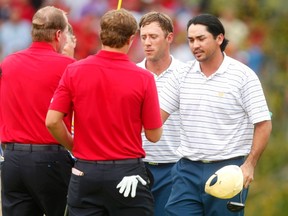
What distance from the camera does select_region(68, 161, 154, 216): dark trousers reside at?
786cm

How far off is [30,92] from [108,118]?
115 cm

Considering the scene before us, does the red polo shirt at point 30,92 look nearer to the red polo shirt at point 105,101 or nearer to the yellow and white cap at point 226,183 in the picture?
the red polo shirt at point 105,101

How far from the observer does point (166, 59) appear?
9875 millimetres

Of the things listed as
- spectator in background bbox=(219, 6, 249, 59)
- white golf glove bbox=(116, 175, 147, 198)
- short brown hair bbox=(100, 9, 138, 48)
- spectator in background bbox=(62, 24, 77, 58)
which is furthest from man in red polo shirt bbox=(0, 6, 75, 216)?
spectator in background bbox=(219, 6, 249, 59)

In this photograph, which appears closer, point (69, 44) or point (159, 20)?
point (69, 44)

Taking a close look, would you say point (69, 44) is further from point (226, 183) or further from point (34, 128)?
point (226, 183)

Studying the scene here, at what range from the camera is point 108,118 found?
785 cm

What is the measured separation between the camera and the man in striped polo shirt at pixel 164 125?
9.69m

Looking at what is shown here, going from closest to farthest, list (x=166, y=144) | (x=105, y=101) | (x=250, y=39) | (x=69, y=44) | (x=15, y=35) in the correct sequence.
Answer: (x=105, y=101)
(x=69, y=44)
(x=166, y=144)
(x=250, y=39)
(x=15, y=35)

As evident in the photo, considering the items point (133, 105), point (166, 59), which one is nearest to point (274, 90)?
point (166, 59)

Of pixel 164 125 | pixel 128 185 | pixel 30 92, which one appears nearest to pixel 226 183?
pixel 128 185

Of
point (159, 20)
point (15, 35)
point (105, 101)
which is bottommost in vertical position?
point (15, 35)

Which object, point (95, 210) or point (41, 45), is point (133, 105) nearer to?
point (95, 210)

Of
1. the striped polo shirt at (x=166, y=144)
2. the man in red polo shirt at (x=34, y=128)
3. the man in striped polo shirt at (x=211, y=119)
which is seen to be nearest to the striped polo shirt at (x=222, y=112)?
the man in striped polo shirt at (x=211, y=119)
